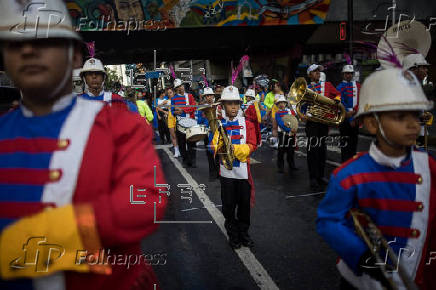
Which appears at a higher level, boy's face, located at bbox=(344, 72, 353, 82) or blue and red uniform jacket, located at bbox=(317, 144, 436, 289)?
boy's face, located at bbox=(344, 72, 353, 82)

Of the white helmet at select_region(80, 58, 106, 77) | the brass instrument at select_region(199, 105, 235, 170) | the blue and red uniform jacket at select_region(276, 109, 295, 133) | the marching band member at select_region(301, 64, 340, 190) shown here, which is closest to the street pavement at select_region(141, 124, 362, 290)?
the marching band member at select_region(301, 64, 340, 190)

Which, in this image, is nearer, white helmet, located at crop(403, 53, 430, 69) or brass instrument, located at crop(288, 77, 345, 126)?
white helmet, located at crop(403, 53, 430, 69)

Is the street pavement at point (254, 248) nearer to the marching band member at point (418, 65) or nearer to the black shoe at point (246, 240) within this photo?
the black shoe at point (246, 240)

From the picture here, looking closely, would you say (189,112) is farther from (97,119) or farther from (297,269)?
(97,119)

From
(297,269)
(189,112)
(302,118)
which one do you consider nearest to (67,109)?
(297,269)

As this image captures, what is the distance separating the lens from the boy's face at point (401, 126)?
5.62 ft

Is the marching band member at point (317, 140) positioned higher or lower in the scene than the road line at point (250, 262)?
higher

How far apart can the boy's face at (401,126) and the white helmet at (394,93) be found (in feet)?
0.18

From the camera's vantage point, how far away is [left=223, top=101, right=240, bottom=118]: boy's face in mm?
4480

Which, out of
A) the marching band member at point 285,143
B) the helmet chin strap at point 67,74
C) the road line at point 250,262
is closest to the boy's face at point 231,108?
the road line at point 250,262

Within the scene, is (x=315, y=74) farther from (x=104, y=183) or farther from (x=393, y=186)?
(x=104, y=183)

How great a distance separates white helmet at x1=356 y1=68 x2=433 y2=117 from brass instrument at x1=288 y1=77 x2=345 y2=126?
4.39 meters

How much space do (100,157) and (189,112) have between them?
8.90 meters

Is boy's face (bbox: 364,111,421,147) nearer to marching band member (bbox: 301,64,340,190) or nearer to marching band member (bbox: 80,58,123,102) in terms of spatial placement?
marching band member (bbox: 80,58,123,102)
